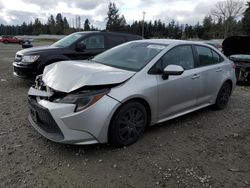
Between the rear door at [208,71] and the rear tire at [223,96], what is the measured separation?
243mm

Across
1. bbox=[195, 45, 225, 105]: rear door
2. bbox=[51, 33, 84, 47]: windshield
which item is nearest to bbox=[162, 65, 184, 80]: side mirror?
bbox=[195, 45, 225, 105]: rear door

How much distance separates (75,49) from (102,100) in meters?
4.28

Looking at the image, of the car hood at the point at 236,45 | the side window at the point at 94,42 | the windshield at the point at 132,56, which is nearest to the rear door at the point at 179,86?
the windshield at the point at 132,56

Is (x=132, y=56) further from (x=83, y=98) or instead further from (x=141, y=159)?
(x=141, y=159)

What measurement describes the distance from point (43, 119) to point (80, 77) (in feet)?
2.40

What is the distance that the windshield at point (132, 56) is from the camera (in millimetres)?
3932

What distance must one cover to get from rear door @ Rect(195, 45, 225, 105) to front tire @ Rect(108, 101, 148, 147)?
1.49m

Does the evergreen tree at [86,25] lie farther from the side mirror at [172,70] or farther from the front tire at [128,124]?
the front tire at [128,124]

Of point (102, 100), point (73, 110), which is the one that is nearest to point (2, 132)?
point (73, 110)

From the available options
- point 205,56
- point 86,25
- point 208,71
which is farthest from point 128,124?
point 86,25

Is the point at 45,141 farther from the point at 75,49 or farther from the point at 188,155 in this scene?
the point at 75,49

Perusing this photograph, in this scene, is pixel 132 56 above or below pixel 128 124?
above

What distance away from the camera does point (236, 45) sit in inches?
358

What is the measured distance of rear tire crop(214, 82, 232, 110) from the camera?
5.29 metres
